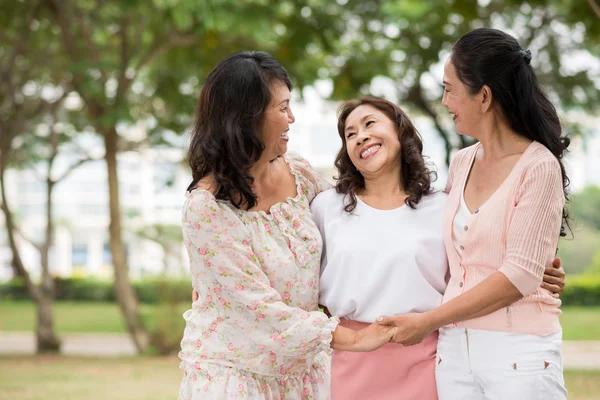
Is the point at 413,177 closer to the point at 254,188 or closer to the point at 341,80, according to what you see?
the point at 254,188

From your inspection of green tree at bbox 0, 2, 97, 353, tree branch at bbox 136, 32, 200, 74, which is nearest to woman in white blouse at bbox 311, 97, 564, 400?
tree branch at bbox 136, 32, 200, 74

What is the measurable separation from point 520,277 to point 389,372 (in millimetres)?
557

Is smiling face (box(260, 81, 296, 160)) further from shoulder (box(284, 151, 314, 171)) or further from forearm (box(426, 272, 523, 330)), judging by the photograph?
forearm (box(426, 272, 523, 330))

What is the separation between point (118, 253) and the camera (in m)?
11.1

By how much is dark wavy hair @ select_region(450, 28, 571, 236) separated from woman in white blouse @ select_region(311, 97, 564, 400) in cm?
39

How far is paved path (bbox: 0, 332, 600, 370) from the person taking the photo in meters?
12.1

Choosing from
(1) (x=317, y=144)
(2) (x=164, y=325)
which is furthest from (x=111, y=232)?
(1) (x=317, y=144)

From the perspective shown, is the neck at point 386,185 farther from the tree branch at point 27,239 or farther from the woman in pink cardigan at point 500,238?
the tree branch at point 27,239

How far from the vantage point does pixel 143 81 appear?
12516 mm

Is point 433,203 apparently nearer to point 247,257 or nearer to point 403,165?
point 403,165

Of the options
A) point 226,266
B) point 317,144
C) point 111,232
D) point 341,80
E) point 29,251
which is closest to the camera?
point 226,266

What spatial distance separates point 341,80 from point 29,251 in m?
37.7

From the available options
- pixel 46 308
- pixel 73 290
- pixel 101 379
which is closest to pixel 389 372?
pixel 101 379

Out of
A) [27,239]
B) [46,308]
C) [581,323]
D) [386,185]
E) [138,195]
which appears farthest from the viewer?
[138,195]
